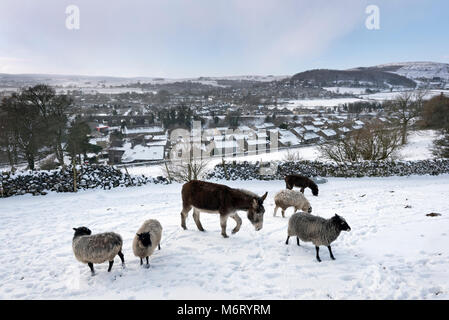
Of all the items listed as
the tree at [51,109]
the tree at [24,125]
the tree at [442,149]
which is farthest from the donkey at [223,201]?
the tree at [442,149]

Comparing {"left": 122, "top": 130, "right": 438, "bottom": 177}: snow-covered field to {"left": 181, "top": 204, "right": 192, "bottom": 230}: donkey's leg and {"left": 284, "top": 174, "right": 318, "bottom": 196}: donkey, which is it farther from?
{"left": 181, "top": 204, "right": 192, "bottom": 230}: donkey's leg

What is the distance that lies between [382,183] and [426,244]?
40.8 feet

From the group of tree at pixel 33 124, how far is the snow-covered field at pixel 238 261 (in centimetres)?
1760

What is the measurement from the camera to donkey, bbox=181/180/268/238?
6.91 metres

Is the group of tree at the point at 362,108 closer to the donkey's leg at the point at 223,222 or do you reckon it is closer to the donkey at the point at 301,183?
the donkey at the point at 301,183

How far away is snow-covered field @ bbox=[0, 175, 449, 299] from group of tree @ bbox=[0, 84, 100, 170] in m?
17.6

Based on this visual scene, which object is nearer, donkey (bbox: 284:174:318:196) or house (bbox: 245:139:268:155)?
donkey (bbox: 284:174:318:196)

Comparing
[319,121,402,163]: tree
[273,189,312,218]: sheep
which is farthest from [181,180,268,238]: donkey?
[319,121,402,163]: tree

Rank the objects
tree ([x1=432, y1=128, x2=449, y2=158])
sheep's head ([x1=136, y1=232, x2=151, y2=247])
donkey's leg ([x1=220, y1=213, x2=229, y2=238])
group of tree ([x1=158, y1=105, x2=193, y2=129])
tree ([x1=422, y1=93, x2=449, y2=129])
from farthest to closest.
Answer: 1. group of tree ([x1=158, y1=105, x2=193, y2=129])
2. tree ([x1=422, y1=93, x2=449, y2=129])
3. tree ([x1=432, y1=128, x2=449, y2=158])
4. donkey's leg ([x1=220, y1=213, x2=229, y2=238])
5. sheep's head ([x1=136, y1=232, x2=151, y2=247])

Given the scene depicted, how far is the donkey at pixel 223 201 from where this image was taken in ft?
22.7

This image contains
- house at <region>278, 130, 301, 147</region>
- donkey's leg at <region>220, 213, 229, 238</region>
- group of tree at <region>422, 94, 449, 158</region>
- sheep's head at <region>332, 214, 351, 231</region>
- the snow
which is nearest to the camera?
sheep's head at <region>332, 214, 351, 231</region>

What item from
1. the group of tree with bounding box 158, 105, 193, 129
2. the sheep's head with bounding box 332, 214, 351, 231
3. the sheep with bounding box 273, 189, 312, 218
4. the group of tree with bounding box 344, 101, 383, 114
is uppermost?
the group of tree with bounding box 344, 101, 383, 114

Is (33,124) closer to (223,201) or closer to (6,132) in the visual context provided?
(6,132)

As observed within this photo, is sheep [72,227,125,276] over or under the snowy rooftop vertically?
under
